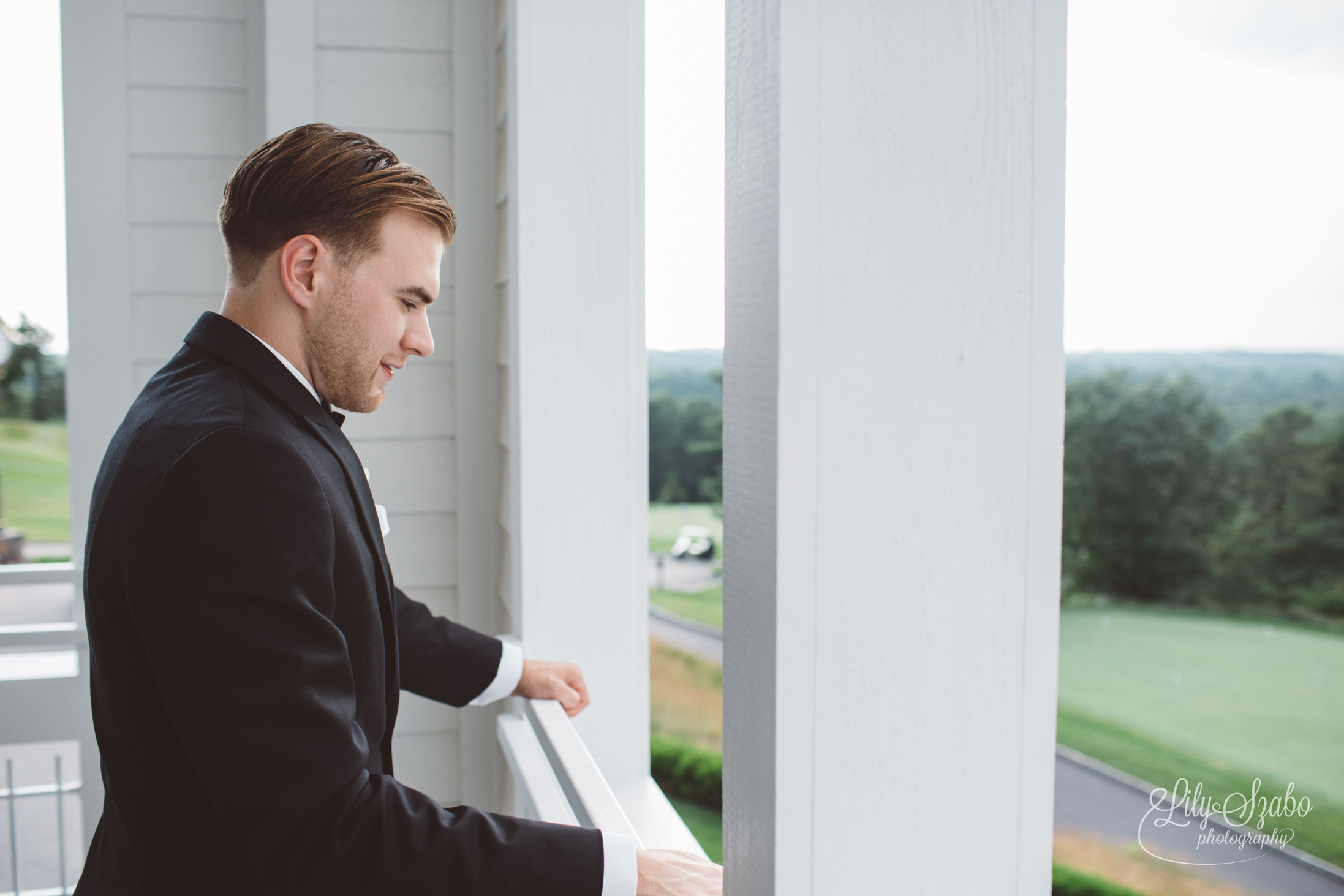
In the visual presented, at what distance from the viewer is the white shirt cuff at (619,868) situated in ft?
2.56

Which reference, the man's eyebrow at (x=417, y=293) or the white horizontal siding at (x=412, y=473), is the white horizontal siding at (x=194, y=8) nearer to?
the white horizontal siding at (x=412, y=473)

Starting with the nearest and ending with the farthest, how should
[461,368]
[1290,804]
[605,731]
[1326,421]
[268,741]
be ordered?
[268,741], [605,731], [461,368], [1290,804], [1326,421]

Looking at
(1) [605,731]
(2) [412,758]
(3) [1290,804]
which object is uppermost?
(1) [605,731]

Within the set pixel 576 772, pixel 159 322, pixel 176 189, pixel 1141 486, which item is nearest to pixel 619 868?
pixel 576 772

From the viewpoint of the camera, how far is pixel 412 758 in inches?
76.0

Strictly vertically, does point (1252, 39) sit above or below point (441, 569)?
above

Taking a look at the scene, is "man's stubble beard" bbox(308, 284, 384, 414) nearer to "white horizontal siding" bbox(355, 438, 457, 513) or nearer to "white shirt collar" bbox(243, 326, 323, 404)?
"white shirt collar" bbox(243, 326, 323, 404)

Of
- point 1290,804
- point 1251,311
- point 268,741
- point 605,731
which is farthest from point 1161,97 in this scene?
point 268,741

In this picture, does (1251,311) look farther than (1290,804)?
Yes

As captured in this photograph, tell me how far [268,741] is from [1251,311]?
169 inches

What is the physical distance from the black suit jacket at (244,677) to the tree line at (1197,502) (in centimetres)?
319

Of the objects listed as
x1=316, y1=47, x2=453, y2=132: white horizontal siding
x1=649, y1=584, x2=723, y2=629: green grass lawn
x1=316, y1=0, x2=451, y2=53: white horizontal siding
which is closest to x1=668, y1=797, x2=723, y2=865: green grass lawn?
x1=649, y1=584, x2=723, y2=629: green grass lawn

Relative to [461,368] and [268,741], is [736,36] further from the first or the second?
[461,368]

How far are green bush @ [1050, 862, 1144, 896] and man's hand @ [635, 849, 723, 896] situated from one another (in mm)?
3361
